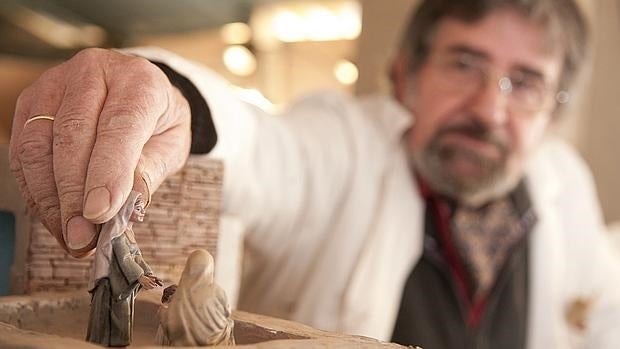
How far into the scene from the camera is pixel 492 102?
5.04 feet

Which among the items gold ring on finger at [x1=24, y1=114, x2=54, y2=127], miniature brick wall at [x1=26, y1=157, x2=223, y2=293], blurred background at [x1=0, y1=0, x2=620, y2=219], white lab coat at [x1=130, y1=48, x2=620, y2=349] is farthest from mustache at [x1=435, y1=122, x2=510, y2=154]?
blurred background at [x1=0, y1=0, x2=620, y2=219]

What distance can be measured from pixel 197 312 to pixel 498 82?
3.48 feet

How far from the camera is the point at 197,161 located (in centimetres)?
93

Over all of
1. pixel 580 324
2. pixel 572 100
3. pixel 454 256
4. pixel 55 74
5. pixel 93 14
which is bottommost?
pixel 580 324

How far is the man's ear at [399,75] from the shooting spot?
174cm

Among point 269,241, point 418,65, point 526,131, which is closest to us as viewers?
point 269,241

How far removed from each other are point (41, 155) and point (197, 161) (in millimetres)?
260

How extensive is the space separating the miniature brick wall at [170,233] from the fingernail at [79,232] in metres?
0.21

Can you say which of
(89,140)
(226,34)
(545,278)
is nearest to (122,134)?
(89,140)

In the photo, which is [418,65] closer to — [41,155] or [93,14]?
[41,155]

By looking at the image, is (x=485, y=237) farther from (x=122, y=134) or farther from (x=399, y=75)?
(x=122, y=134)

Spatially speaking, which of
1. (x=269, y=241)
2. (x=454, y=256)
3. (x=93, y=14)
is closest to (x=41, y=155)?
(x=269, y=241)

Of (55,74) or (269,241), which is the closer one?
(55,74)

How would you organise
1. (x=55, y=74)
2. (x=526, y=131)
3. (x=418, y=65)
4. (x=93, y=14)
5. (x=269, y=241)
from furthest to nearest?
(x=93, y=14), (x=418, y=65), (x=526, y=131), (x=269, y=241), (x=55, y=74)
